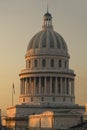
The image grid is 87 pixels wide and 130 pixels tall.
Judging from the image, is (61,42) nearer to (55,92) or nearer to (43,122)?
(55,92)

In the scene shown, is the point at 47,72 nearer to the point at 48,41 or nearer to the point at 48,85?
the point at 48,85

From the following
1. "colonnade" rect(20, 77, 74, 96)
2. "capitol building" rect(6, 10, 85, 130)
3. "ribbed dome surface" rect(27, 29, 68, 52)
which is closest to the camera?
"capitol building" rect(6, 10, 85, 130)

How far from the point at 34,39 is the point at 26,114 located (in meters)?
20.9

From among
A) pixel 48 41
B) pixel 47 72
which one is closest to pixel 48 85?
pixel 47 72

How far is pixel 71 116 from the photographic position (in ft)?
339

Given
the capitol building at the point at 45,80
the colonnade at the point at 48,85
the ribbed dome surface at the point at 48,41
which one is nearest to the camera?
the capitol building at the point at 45,80

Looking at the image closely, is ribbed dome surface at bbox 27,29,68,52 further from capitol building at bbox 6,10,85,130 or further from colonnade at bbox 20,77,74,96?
colonnade at bbox 20,77,74,96

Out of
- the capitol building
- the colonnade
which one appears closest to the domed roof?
the capitol building

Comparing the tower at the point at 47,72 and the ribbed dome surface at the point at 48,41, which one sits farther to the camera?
the ribbed dome surface at the point at 48,41

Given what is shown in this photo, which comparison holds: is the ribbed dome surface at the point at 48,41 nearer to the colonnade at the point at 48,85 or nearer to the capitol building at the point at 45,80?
the capitol building at the point at 45,80

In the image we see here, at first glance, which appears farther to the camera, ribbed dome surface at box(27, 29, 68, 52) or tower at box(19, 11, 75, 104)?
ribbed dome surface at box(27, 29, 68, 52)

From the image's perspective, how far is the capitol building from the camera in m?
120

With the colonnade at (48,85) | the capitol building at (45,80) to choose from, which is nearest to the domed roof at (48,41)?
the capitol building at (45,80)

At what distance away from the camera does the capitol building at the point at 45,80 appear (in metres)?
120
